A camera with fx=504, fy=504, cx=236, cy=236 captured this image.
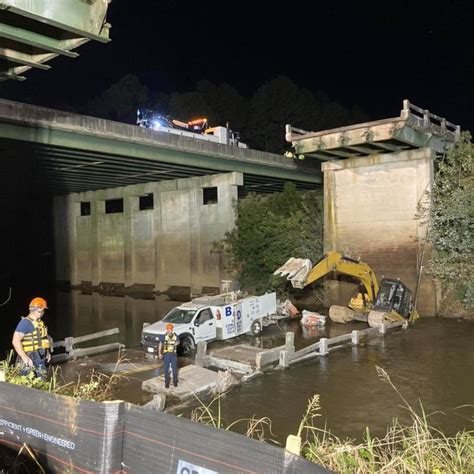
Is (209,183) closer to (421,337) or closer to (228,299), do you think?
(228,299)

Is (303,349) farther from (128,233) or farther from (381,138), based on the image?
(128,233)

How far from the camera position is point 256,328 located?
67.5ft

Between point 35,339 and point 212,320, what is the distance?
32.0 feet

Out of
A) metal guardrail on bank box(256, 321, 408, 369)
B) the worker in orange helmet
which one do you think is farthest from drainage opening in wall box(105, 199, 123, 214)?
the worker in orange helmet

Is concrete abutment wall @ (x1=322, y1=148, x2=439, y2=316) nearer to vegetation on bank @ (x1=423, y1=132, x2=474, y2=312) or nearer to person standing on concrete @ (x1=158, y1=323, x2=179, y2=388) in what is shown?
vegetation on bank @ (x1=423, y1=132, x2=474, y2=312)

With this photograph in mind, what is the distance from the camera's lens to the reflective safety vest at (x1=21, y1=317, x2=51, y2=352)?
351 inches

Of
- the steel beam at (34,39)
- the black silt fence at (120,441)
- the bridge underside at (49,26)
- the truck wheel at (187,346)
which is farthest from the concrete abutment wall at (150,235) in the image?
the black silt fence at (120,441)

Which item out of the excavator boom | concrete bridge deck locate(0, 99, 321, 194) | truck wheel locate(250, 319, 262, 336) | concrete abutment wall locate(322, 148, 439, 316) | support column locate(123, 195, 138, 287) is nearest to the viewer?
the excavator boom

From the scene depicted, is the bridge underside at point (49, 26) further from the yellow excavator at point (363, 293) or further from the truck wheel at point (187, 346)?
the yellow excavator at point (363, 293)

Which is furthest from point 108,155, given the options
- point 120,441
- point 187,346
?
point 120,441

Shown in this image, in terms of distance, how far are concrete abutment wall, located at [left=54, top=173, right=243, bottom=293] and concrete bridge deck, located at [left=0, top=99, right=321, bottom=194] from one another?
1.51 m

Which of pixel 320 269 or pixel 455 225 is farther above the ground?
pixel 455 225

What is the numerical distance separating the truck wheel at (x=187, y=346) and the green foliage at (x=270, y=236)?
520 inches

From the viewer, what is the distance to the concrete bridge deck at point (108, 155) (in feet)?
76.5
